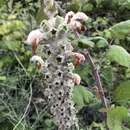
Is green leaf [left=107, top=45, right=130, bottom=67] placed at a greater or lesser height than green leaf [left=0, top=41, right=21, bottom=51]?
greater

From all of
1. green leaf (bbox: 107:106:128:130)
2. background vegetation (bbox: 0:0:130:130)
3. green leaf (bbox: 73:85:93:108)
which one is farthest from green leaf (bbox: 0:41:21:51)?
green leaf (bbox: 107:106:128:130)

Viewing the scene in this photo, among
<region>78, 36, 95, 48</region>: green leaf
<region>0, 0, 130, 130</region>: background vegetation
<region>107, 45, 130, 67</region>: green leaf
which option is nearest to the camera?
<region>78, 36, 95, 48</region>: green leaf

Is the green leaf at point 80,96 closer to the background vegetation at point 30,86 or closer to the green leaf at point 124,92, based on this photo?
the background vegetation at point 30,86

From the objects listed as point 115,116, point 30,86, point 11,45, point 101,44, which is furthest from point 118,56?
point 11,45

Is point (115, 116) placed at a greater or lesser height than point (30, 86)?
greater

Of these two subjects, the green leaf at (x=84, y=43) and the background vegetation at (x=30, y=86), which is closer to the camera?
the green leaf at (x=84, y=43)

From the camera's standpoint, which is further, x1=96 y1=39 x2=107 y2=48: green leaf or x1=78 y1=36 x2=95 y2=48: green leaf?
x1=96 y1=39 x2=107 y2=48: green leaf

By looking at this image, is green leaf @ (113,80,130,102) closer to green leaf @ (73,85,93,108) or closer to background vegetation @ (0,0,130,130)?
background vegetation @ (0,0,130,130)

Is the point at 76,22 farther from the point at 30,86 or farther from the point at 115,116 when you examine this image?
the point at 30,86

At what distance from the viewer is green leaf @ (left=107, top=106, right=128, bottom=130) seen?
198 cm

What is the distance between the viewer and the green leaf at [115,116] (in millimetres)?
1983

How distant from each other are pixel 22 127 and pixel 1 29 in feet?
2.24

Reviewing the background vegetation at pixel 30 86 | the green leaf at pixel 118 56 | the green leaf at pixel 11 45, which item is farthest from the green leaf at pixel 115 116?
the green leaf at pixel 11 45

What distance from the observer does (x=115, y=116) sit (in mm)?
2004
